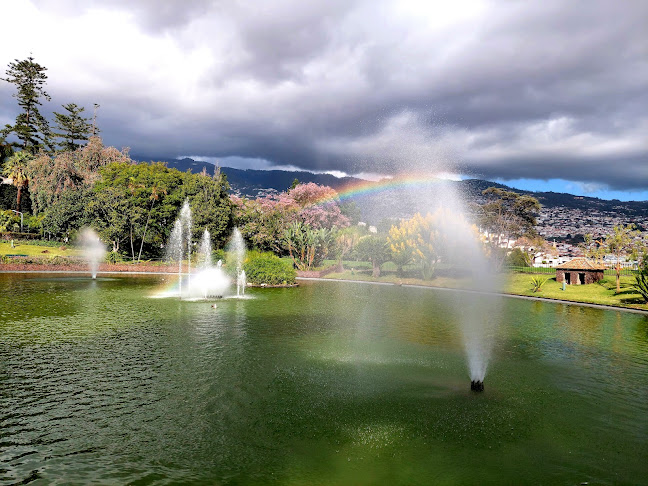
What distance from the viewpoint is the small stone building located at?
1715 inches

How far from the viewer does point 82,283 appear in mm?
41875

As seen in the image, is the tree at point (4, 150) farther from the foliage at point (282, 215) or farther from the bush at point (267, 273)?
the bush at point (267, 273)

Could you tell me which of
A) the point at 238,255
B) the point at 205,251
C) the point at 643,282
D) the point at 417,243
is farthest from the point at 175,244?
the point at 643,282

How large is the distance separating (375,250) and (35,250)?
51708 millimetres

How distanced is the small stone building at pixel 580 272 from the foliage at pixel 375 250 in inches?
817

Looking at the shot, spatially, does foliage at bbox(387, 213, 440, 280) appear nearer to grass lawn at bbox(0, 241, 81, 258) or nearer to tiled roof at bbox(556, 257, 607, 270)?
Result: tiled roof at bbox(556, 257, 607, 270)

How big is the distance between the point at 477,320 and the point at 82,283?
37.0 meters

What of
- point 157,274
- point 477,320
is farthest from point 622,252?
point 157,274

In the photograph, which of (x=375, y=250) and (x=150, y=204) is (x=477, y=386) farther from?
(x=150, y=204)

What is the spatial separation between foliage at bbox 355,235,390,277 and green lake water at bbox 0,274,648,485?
3282 centimetres

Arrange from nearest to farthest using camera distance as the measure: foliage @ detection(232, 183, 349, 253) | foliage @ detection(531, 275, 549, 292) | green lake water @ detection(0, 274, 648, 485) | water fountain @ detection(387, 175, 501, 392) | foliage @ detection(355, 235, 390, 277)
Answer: green lake water @ detection(0, 274, 648, 485) → water fountain @ detection(387, 175, 501, 392) → foliage @ detection(531, 275, 549, 292) → foliage @ detection(355, 235, 390, 277) → foliage @ detection(232, 183, 349, 253)

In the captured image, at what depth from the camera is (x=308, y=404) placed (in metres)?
11.8

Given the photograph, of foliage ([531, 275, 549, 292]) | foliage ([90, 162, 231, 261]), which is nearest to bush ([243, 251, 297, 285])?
foliage ([90, 162, 231, 261])

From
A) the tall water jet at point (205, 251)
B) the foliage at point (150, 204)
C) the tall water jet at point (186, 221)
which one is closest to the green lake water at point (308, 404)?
the tall water jet at point (205, 251)
